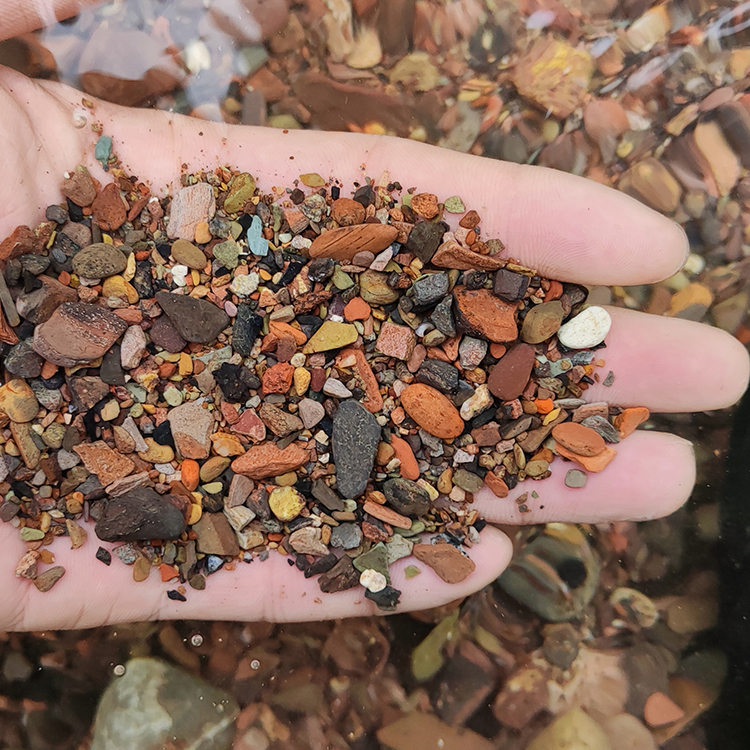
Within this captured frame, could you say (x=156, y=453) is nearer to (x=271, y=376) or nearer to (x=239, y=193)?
(x=271, y=376)

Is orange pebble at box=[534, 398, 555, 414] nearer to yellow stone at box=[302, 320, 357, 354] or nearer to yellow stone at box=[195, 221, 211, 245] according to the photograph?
yellow stone at box=[302, 320, 357, 354]

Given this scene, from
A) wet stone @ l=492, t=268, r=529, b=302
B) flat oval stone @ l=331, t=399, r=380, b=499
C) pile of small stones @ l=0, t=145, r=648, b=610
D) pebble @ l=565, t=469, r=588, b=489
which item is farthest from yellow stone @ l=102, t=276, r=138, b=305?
pebble @ l=565, t=469, r=588, b=489

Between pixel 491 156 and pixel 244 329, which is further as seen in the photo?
pixel 491 156

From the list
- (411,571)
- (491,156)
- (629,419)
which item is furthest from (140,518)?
(491,156)

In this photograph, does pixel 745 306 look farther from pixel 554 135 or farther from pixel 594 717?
pixel 594 717

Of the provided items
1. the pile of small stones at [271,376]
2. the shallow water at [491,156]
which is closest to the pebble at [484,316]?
the pile of small stones at [271,376]

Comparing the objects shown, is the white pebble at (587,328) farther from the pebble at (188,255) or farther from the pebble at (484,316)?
the pebble at (188,255)

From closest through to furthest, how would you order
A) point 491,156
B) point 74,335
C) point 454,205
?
point 74,335
point 454,205
point 491,156
